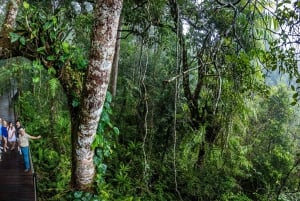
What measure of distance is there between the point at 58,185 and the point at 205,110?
11.6 ft

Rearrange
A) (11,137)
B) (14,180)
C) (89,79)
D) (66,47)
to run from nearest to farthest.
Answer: (89,79) → (66,47) → (14,180) → (11,137)

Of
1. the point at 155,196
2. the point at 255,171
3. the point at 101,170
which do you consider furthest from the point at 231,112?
the point at 255,171

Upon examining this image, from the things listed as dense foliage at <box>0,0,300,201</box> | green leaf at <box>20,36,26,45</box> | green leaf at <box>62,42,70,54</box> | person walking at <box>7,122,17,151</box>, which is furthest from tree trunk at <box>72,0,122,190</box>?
person walking at <box>7,122,17,151</box>

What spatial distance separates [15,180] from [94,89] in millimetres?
3343

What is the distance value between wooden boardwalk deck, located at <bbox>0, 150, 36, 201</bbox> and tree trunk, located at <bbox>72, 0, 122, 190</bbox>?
4.45ft

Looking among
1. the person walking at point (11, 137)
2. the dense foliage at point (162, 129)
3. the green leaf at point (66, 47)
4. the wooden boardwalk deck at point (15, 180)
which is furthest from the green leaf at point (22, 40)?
the person walking at point (11, 137)

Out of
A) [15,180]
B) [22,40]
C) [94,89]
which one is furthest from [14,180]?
[94,89]

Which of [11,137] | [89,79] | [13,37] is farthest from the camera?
[11,137]

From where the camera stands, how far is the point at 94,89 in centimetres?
398

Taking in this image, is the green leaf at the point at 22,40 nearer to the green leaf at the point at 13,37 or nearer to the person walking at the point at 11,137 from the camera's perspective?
the green leaf at the point at 13,37

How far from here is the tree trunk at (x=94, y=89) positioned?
3.58 meters

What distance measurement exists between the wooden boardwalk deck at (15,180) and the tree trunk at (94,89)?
1357mm

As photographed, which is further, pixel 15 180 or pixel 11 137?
pixel 11 137

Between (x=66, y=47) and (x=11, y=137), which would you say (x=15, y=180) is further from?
(x=66, y=47)
